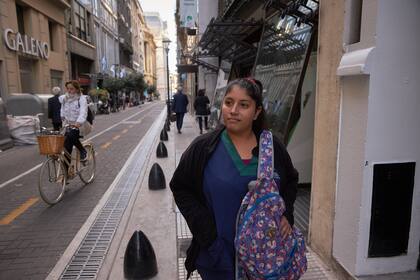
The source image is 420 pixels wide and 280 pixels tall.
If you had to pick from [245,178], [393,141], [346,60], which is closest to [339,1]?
[346,60]

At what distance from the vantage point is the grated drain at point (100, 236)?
11.9ft

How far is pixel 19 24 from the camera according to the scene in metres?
21.9

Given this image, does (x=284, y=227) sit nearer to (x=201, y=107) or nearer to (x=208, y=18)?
(x=201, y=107)

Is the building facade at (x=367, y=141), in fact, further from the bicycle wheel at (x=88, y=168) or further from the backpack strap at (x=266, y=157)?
the bicycle wheel at (x=88, y=168)

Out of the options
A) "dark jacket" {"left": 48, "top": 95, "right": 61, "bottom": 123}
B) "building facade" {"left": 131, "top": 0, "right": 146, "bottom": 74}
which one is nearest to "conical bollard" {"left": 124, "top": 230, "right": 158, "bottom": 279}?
"dark jacket" {"left": 48, "top": 95, "right": 61, "bottom": 123}

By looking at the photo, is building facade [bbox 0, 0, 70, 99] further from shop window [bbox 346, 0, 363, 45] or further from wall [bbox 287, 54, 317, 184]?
shop window [bbox 346, 0, 363, 45]

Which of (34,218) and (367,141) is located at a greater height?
(367,141)

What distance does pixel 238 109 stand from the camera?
6.48 ft

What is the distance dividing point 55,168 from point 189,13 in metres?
18.2

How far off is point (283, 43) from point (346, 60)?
4110mm

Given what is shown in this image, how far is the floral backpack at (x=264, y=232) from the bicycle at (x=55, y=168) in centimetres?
428

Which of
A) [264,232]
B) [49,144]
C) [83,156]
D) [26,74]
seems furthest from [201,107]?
[26,74]

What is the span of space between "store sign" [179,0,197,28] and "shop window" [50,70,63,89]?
397 inches

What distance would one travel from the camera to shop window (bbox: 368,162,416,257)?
2.79m
